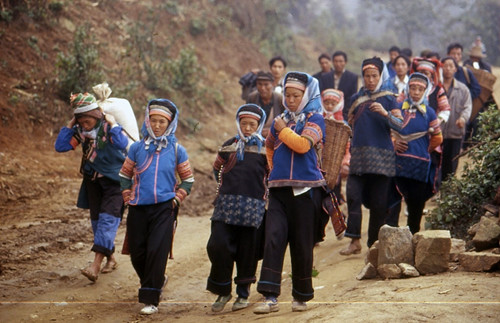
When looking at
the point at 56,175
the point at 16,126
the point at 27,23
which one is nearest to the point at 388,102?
the point at 56,175

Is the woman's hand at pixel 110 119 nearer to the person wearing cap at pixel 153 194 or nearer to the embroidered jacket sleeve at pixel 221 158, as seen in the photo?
the person wearing cap at pixel 153 194

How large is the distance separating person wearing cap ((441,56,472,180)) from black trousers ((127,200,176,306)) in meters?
5.40

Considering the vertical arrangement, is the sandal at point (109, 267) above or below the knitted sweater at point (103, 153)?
below

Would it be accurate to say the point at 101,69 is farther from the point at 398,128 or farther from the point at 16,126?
the point at 398,128

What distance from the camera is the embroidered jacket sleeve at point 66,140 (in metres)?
Answer: 7.26

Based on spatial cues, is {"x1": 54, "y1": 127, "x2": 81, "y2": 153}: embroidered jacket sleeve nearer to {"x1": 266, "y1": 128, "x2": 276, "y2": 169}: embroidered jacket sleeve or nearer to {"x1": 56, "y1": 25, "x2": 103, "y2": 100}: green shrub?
{"x1": 266, "y1": 128, "x2": 276, "y2": 169}: embroidered jacket sleeve

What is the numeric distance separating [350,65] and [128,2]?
56.8 feet

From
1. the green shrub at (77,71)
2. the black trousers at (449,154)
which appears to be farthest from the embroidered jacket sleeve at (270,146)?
the green shrub at (77,71)

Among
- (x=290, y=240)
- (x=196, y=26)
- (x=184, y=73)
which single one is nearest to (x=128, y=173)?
(x=290, y=240)

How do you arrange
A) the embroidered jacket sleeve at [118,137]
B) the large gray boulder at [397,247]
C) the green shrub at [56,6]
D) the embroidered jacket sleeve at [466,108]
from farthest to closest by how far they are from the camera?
the green shrub at [56,6], the embroidered jacket sleeve at [466,108], the embroidered jacket sleeve at [118,137], the large gray boulder at [397,247]

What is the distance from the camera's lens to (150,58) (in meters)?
16.8

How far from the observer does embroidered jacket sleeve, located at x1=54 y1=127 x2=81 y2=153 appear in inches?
286

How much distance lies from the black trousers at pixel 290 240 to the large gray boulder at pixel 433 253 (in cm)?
116

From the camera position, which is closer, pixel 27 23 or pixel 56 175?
pixel 56 175
